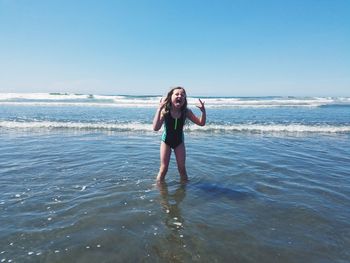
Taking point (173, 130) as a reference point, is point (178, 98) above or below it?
above

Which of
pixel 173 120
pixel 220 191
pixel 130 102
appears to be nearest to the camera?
→ pixel 220 191

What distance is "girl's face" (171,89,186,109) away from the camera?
6488mm

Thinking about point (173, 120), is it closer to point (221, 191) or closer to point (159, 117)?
point (159, 117)

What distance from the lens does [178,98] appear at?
6477 mm

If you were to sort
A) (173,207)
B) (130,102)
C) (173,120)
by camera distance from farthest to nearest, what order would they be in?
(130,102) < (173,120) < (173,207)

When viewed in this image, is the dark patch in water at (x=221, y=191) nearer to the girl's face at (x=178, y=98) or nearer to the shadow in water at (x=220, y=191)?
the shadow in water at (x=220, y=191)

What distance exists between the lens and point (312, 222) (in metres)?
4.99

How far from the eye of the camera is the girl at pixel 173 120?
258 inches

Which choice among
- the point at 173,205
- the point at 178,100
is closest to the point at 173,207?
the point at 173,205

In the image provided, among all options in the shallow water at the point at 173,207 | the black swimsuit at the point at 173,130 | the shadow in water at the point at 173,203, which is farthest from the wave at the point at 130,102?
the shadow in water at the point at 173,203

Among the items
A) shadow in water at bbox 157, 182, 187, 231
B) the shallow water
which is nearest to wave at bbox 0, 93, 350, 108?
the shallow water

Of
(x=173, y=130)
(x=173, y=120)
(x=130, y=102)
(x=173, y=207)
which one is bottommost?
(x=173, y=207)

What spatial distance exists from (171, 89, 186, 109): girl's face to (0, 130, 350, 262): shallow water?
173 centimetres

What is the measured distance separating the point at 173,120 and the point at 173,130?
0.70ft
